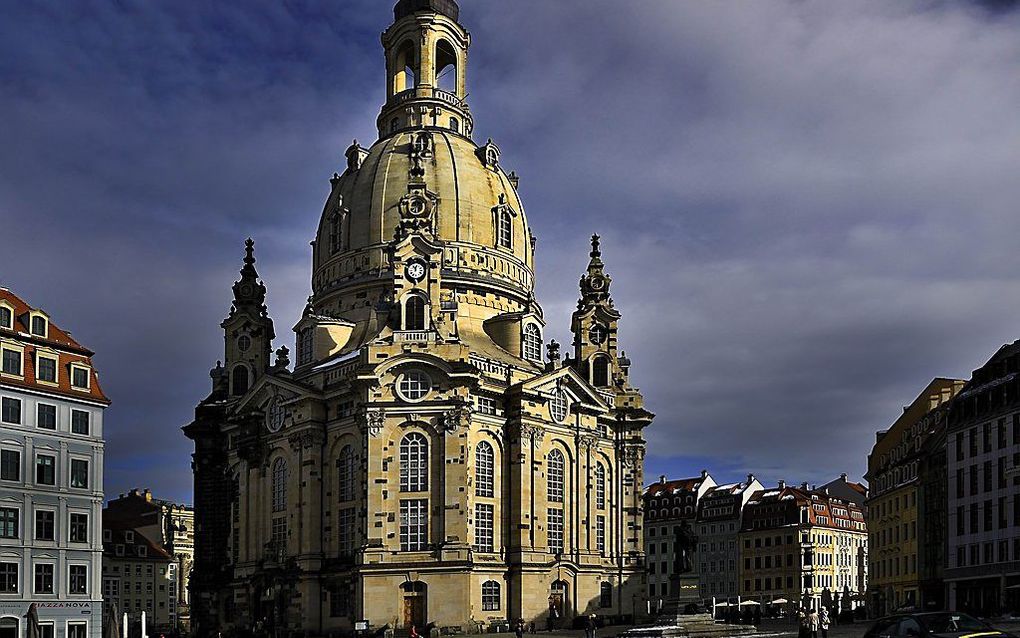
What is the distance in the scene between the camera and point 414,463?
3649 inches

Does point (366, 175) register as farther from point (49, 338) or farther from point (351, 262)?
point (49, 338)

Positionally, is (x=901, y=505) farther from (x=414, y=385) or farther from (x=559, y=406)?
(x=414, y=385)

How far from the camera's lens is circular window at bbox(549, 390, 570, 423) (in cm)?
10050

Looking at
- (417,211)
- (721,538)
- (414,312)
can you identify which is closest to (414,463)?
(414,312)

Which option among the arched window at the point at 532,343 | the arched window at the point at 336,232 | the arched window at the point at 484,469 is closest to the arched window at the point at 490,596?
the arched window at the point at 484,469

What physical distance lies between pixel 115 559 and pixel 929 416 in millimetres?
87848

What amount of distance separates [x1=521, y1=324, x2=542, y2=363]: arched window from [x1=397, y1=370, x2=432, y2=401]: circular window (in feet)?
48.6

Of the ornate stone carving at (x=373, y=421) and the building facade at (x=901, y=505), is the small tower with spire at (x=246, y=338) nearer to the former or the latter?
the ornate stone carving at (x=373, y=421)

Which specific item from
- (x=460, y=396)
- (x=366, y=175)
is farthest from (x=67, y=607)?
(x=366, y=175)

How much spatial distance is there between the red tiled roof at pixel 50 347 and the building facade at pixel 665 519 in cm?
10162

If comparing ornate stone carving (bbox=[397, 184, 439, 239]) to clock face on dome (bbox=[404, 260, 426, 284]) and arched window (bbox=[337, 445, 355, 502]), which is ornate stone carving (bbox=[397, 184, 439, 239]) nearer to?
clock face on dome (bbox=[404, 260, 426, 284])

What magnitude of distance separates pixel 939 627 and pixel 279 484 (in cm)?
7179

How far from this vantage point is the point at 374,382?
9244 cm

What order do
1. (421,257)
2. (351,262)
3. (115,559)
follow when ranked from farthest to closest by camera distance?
(115,559), (351,262), (421,257)
